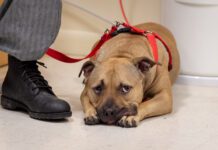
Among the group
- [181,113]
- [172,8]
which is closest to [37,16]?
[181,113]

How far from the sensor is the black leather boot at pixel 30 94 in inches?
64.8

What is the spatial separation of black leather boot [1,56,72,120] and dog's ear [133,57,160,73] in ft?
1.02

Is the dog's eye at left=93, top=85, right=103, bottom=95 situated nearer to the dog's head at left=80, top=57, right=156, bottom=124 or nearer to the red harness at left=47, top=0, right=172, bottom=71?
the dog's head at left=80, top=57, right=156, bottom=124

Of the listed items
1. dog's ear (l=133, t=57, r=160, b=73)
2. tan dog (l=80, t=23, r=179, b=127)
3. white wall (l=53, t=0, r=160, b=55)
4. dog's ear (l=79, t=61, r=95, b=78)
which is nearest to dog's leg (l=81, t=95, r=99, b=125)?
tan dog (l=80, t=23, r=179, b=127)

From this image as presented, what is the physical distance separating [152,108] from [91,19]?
128cm

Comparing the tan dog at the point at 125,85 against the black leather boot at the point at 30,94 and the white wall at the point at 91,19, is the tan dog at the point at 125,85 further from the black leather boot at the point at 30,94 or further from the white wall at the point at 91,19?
the white wall at the point at 91,19

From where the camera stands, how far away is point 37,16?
1.63 metres

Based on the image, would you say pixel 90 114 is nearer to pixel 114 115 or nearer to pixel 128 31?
pixel 114 115

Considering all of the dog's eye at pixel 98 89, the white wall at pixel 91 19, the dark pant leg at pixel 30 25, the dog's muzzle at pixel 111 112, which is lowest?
the white wall at pixel 91 19

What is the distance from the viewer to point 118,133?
1567 millimetres

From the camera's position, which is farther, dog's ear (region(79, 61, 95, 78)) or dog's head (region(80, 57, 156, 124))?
dog's ear (region(79, 61, 95, 78))

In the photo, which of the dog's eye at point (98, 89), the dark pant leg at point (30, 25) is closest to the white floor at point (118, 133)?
the dog's eye at point (98, 89)

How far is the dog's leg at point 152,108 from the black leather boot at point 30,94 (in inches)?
8.7

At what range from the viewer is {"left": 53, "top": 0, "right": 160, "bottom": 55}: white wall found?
274 centimetres
